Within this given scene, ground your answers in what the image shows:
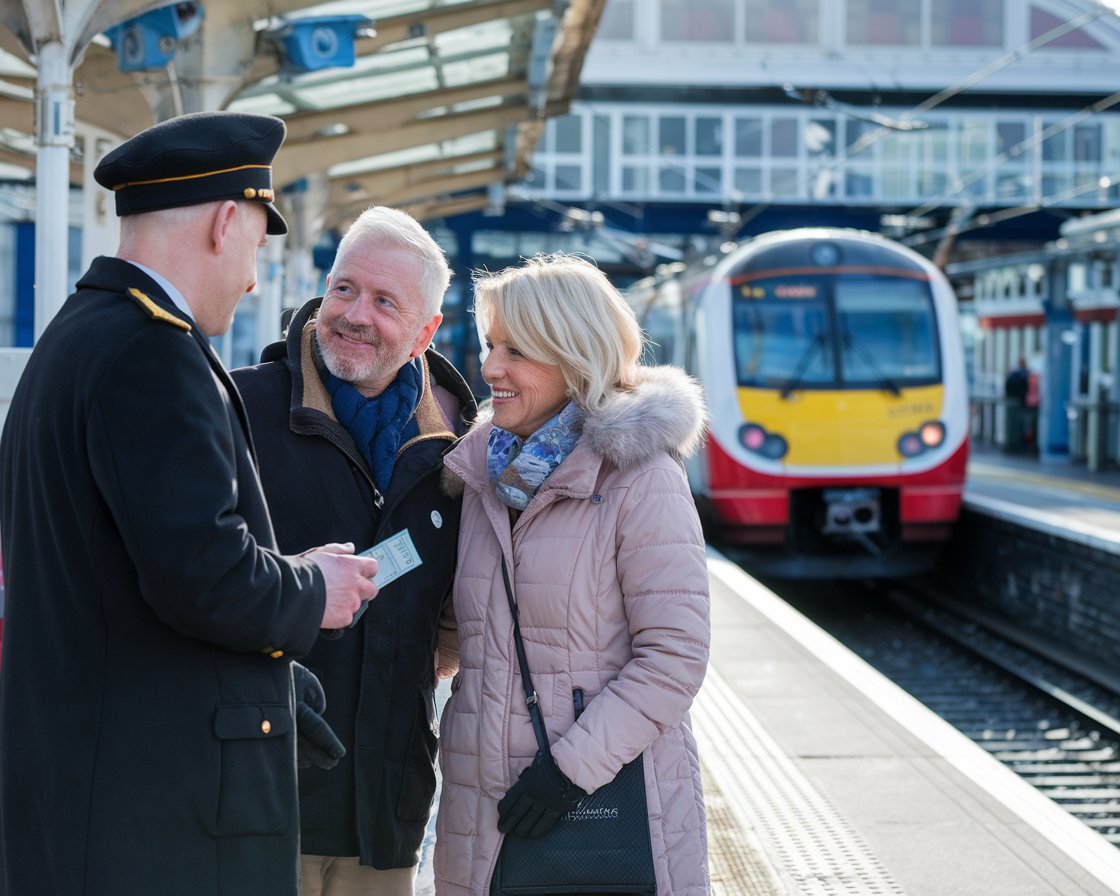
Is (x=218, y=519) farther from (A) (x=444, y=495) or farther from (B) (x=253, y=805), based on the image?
(A) (x=444, y=495)

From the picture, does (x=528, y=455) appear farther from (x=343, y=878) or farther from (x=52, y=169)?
(x=52, y=169)

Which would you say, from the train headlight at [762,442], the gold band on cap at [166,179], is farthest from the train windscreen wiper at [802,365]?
the gold band on cap at [166,179]

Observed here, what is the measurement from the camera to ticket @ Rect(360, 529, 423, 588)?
2584 millimetres

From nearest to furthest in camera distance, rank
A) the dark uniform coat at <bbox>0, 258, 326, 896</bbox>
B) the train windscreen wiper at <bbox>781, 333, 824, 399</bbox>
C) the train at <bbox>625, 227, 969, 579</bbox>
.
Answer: the dark uniform coat at <bbox>0, 258, 326, 896</bbox> → the train at <bbox>625, 227, 969, 579</bbox> → the train windscreen wiper at <bbox>781, 333, 824, 399</bbox>

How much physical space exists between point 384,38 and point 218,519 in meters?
7.48

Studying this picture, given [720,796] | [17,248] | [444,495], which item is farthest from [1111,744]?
[17,248]

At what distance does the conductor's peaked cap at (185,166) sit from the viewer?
2.04 m

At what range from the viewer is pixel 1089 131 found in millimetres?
31062

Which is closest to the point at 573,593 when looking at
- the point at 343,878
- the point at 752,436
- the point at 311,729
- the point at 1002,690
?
the point at 311,729

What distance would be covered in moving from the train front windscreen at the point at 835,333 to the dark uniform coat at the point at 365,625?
30.5 feet

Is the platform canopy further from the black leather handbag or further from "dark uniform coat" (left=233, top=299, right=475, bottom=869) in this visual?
the black leather handbag

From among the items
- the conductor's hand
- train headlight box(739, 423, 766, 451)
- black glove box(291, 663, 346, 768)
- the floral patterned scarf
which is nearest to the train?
train headlight box(739, 423, 766, 451)

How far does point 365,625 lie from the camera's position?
266 centimetres

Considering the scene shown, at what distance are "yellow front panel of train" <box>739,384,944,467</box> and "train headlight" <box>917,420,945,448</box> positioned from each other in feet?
0.17
